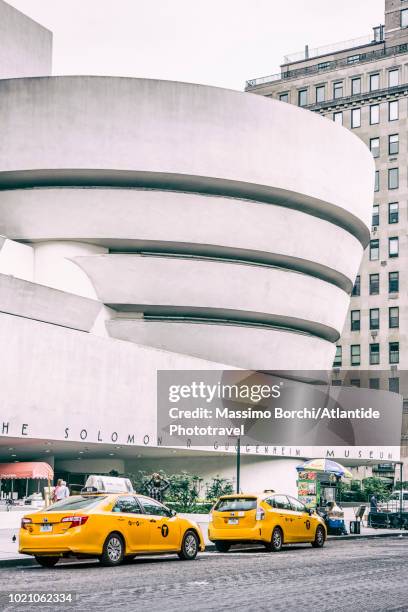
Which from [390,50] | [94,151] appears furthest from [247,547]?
[390,50]

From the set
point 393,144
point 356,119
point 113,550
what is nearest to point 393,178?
point 393,144

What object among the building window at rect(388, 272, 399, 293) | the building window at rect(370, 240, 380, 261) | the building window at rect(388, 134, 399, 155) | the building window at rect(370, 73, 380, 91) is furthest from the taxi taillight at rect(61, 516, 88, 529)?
the building window at rect(370, 73, 380, 91)

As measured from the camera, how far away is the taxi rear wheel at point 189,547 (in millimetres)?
20594

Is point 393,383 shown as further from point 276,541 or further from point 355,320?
point 276,541

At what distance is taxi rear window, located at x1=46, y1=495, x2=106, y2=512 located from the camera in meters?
18.4

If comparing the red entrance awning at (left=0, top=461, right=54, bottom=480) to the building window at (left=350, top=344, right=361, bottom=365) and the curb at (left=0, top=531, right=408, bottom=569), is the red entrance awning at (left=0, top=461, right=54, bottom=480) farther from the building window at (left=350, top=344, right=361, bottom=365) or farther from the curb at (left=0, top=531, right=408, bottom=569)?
the building window at (left=350, top=344, right=361, bottom=365)

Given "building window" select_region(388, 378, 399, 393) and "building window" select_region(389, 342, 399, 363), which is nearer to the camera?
"building window" select_region(388, 378, 399, 393)

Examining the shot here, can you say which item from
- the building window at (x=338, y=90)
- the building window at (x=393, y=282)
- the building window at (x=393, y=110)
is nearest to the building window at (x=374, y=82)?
the building window at (x=393, y=110)

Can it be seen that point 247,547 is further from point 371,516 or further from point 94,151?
point 94,151

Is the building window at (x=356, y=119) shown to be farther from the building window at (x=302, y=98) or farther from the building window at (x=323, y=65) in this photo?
the building window at (x=323, y=65)

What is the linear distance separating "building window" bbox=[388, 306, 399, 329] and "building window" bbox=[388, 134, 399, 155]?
14454 millimetres

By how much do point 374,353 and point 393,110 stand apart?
22822 mm

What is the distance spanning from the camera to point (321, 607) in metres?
12.1

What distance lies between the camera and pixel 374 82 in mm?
92625
